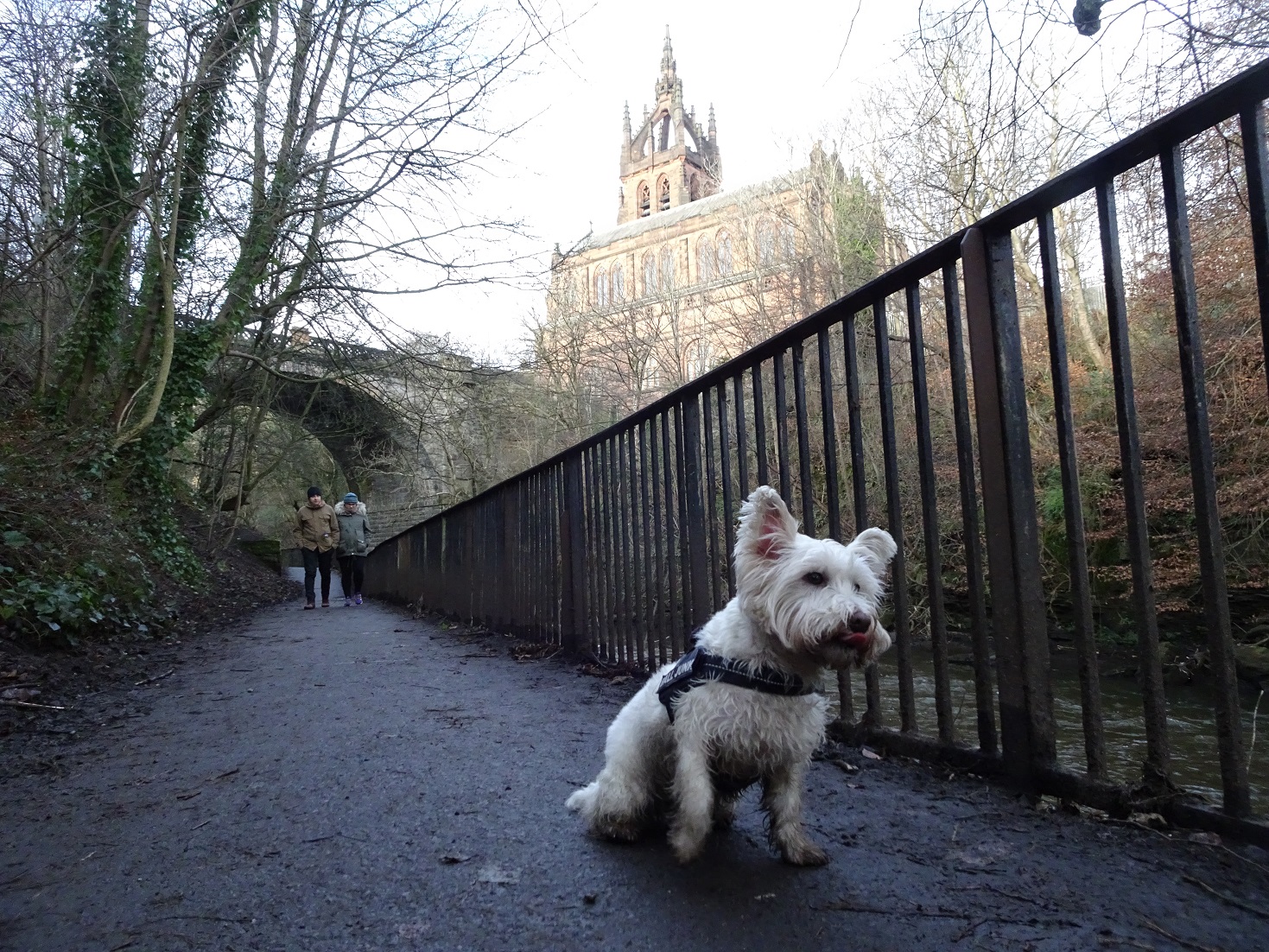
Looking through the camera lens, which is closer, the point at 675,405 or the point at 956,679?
the point at 675,405

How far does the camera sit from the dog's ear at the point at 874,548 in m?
2.41

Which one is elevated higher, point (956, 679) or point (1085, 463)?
point (1085, 463)

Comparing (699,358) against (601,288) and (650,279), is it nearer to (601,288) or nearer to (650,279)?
(601,288)

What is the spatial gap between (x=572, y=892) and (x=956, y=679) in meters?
7.01

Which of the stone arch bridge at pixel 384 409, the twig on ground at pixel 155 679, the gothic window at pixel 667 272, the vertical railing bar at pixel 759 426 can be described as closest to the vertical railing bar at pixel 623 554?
the vertical railing bar at pixel 759 426

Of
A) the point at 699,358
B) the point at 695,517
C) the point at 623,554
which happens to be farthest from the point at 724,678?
the point at 699,358

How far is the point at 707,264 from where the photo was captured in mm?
23422

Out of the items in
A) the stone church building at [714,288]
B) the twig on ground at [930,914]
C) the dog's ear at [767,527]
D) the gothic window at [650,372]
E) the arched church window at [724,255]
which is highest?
the arched church window at [724,255]

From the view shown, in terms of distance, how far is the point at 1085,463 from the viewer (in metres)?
11.2

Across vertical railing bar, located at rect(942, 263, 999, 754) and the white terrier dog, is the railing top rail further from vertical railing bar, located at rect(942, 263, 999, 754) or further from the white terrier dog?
the white terrier dog

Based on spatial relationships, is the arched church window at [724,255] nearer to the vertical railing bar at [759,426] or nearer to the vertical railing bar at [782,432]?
the vertical railing bar at [759,426]

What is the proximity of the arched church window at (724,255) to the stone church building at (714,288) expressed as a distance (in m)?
0.04

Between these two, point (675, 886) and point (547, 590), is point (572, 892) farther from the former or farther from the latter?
point (547, 590)

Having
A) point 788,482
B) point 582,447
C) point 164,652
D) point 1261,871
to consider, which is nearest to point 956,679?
point 582,447
